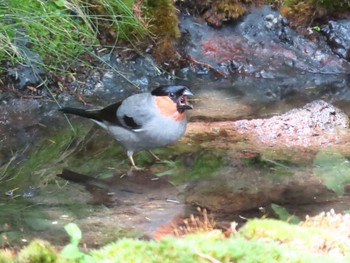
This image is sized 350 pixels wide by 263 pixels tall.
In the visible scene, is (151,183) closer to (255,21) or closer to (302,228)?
(302,228)

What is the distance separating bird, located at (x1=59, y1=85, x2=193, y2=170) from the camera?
5.23m

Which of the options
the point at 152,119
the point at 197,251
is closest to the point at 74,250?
the point at 197,251

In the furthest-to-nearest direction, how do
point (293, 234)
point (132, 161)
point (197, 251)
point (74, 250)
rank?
1. point (132, 161)
2. point (293, 234)
3. point (197, 251)
4. point (74, 250)

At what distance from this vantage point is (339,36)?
8695mm

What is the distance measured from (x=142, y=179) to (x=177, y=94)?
0.83 m

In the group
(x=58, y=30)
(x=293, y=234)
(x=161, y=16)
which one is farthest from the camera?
(x=161, y=16)

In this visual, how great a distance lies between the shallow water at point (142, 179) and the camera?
13.5ft

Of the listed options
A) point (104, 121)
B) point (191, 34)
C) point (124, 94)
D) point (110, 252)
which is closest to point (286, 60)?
point (191, 34)

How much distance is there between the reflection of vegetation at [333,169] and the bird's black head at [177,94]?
117 cm

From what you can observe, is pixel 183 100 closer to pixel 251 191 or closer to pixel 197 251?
pixel 251 191

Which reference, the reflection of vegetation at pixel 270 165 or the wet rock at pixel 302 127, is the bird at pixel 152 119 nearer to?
the reflection of vegetation at pixel 270 165

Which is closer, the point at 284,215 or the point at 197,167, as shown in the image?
the point at 284,215

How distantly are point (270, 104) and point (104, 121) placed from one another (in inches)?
85.3

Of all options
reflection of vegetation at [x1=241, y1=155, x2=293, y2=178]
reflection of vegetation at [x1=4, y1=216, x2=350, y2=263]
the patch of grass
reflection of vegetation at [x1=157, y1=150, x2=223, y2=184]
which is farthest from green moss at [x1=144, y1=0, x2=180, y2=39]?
reflection of vegetation at [x1=4, y1=216, x2=350, y2=263]
